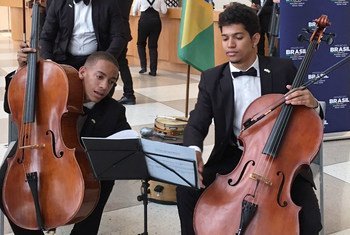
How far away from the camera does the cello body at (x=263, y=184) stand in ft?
4.78

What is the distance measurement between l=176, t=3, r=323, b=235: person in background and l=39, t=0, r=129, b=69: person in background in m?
1.09

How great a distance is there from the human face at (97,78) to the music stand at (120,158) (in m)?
0.38

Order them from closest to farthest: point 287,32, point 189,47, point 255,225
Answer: point 255,225 < point 189,47 < point 287,32

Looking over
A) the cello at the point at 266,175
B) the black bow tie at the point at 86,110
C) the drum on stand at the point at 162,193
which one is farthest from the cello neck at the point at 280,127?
the drum on stand at the point at 162,193

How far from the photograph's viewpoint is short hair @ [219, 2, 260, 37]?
5.89 feet

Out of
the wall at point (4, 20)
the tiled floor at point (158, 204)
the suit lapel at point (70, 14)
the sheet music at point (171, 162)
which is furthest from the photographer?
the wall at point (4, 20)

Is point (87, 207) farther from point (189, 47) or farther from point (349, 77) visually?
point (349, 77)

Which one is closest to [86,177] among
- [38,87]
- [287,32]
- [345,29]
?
[38,87]

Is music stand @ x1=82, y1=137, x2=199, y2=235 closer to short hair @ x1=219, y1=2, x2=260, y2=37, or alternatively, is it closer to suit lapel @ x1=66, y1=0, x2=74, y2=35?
short hair @ x1=219, y1=2, x2=260, y2=37

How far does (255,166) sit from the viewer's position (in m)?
1.57

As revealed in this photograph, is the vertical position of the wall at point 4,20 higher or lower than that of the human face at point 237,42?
lower

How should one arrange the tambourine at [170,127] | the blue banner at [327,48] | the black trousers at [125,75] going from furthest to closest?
the black trousers at [125,75] < the blue banner at [327,48] < the tambourine at [170,127]

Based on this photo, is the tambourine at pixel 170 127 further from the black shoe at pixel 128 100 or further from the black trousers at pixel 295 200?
the black shoe at pixel 128 100

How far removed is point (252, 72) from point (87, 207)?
833mm
